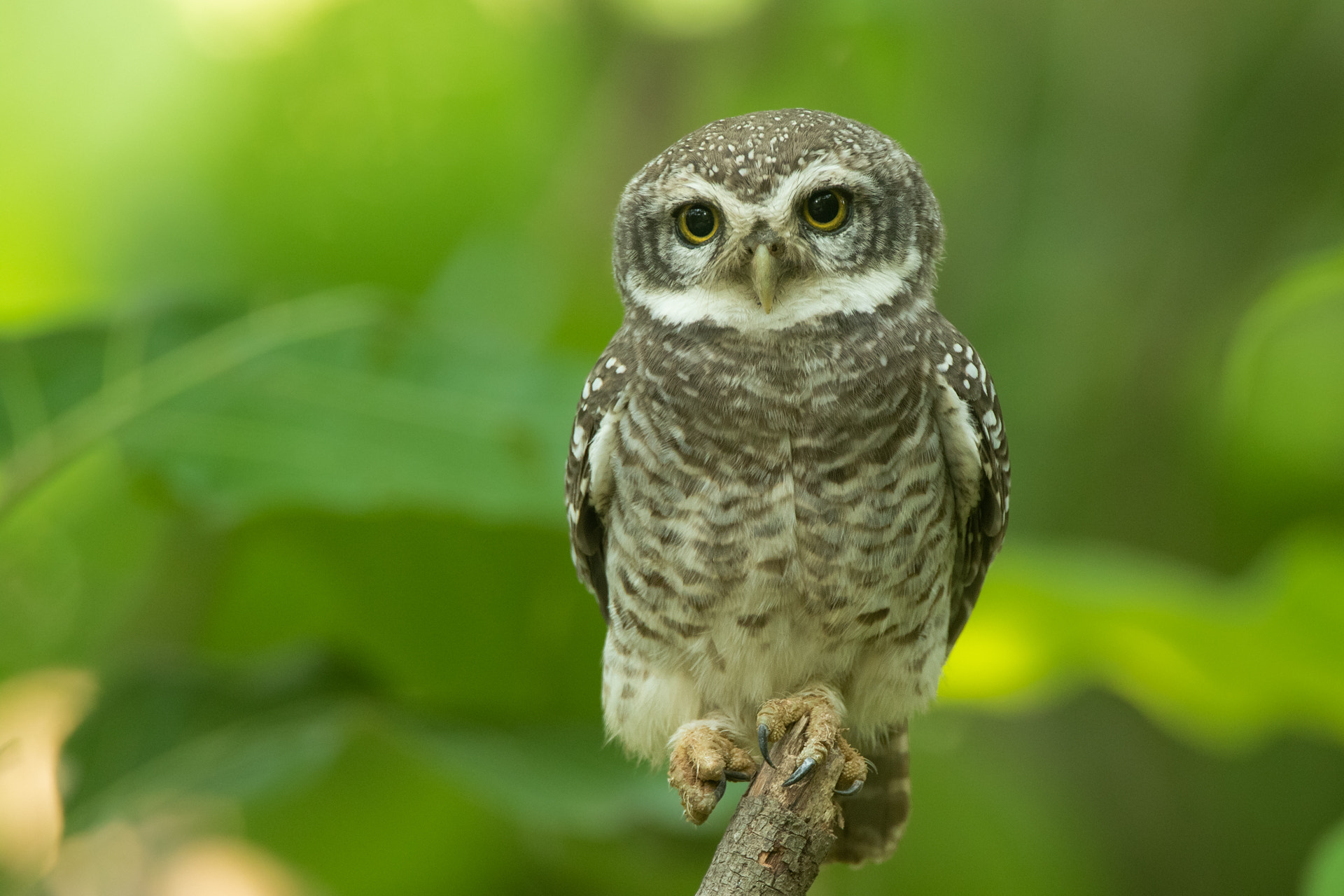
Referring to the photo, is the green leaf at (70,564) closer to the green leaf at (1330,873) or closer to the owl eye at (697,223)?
the owl eye at (697,223)

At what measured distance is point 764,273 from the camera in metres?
1.49

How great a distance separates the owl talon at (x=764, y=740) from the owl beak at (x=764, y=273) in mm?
535

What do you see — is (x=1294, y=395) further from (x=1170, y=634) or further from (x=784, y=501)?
(x=784, y=501)

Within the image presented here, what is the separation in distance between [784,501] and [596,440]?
0.97 ft

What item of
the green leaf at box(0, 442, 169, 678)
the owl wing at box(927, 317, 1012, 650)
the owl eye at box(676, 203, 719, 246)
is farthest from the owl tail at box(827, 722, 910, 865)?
the green leaf at box(0, 442, 169, 678)

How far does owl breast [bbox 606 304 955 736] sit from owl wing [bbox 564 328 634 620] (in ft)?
0.05

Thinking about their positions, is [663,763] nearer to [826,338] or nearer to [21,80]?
[826,338]

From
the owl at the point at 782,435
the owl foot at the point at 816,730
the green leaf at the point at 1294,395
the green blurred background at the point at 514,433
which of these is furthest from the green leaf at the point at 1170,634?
the owl foot at the point at 816,730

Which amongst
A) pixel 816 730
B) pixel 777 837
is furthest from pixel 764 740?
pixel 777 837

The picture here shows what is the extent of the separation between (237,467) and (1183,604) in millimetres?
1657

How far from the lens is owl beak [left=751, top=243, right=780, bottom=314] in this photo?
1.49 meters

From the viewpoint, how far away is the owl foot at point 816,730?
143 cm

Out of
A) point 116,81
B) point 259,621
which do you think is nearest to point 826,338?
point 259,621

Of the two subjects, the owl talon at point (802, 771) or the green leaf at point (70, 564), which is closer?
the owl talon at point (802, 771)
